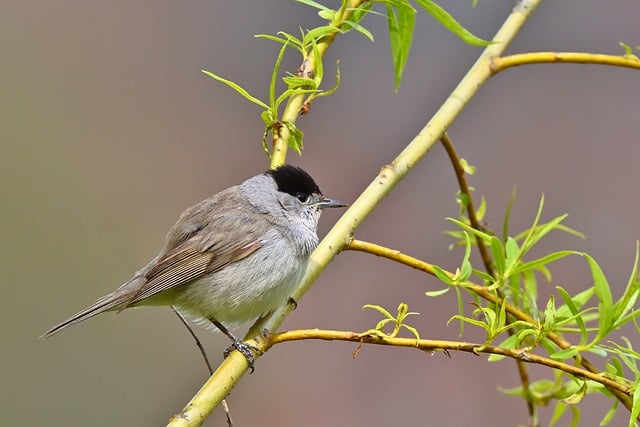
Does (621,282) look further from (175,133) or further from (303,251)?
(175,133)

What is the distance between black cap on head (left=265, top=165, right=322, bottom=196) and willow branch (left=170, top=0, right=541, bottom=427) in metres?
0.79

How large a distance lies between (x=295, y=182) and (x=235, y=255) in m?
0.33

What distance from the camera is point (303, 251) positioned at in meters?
2.51

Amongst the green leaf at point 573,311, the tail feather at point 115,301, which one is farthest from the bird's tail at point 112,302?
the green leaf at point 573,311

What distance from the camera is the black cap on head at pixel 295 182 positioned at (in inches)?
101

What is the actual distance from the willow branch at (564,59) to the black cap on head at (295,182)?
90 centimetres

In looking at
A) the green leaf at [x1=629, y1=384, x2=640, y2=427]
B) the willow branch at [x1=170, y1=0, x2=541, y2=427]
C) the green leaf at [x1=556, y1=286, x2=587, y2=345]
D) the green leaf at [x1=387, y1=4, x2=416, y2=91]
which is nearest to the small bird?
the willow branch at [x1=170, y1=0, x2=541, y2=427]

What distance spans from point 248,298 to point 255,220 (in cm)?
38

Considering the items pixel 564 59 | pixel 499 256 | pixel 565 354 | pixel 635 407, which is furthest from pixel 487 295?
pixel 564 59

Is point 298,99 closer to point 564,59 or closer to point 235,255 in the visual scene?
point 564,59

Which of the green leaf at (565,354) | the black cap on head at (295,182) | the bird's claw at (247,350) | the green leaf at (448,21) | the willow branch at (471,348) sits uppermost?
the green leaf at (448,21)

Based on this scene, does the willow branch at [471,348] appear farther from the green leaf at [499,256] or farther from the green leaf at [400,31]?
the green leaf at [400,31]

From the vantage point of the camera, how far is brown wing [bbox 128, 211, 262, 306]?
243 cm

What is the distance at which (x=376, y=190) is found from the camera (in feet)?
5.46
